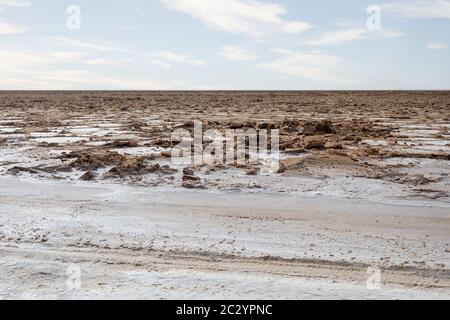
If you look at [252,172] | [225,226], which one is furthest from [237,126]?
[225,226]

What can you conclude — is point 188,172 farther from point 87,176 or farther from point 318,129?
point 318,129

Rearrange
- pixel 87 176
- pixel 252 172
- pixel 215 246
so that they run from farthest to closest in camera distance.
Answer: pixel 252 172 < pixel 87 176 < pixel 215 246

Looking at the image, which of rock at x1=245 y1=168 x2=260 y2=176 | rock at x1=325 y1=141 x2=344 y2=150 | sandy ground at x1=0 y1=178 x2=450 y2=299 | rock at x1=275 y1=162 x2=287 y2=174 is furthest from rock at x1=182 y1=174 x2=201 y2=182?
rock at x1=325 y1=141 x2=344 y2=150

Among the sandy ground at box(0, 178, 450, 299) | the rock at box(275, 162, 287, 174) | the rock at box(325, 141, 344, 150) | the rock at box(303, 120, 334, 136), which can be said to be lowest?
the sandy ground at box(0, 178, 450, 299)

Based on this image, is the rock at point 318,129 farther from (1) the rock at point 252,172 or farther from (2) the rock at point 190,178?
(2) the rock at point 190,178

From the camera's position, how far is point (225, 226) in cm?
485

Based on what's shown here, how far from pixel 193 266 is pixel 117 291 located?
675 mm

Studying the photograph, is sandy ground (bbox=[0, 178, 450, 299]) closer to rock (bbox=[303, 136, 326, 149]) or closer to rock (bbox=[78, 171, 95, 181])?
rock (bbox=[78, 171, 95, 181])

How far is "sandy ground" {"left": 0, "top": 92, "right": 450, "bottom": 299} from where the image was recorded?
3.51m

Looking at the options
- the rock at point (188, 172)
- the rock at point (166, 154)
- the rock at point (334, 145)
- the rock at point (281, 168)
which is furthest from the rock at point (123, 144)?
the rock at point (334, 145)

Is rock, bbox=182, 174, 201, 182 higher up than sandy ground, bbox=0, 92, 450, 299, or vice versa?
rock, bbox=182, 174, 201, 182

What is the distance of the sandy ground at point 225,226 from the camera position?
3.51m

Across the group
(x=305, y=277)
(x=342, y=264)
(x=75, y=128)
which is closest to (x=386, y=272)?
(x=342, y=264)
